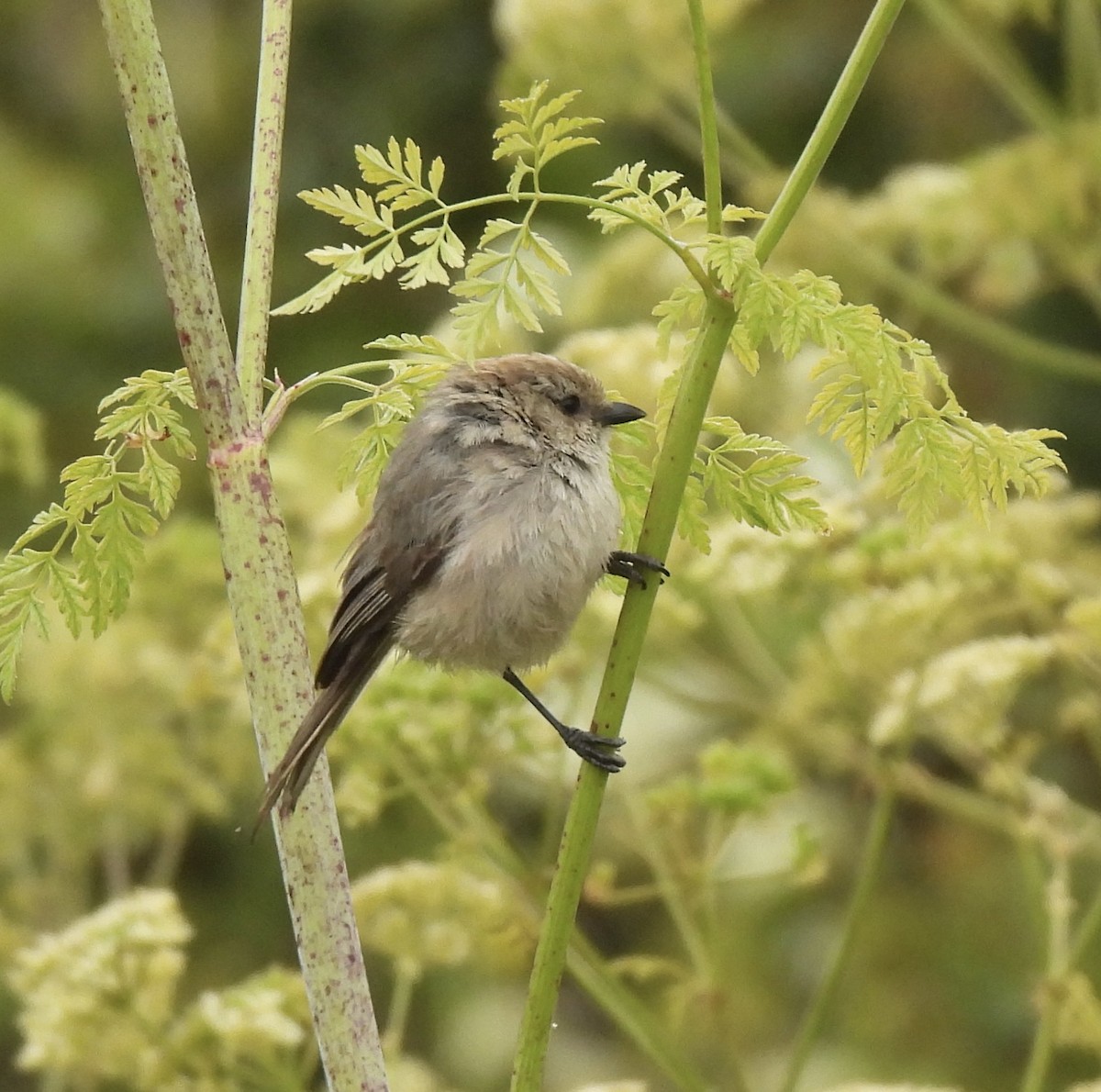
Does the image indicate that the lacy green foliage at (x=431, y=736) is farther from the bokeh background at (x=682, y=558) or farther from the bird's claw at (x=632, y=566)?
the bird's claw at (x=632, y=566)

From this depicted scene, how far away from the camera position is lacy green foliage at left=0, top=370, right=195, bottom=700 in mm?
1524

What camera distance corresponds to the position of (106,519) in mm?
1547

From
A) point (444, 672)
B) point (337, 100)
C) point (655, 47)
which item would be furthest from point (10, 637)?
point (337, 100)

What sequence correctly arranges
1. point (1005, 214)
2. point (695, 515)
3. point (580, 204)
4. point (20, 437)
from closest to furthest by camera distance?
point (580, 204) < point (695, 515) < point (20, 437) < point (1005, 214)

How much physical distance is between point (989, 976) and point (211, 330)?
2874 millimetres

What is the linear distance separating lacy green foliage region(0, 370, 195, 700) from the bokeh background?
87 centimetres

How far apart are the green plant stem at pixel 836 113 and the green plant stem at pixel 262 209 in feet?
1.41

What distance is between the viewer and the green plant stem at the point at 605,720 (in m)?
1.38

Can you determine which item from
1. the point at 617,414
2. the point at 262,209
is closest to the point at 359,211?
the point at 262,209

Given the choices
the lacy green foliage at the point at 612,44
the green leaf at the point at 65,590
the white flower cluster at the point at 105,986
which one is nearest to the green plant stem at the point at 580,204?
the green leaf at the point at 65,590

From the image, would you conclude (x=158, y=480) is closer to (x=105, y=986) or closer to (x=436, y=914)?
(x=105, y=986)

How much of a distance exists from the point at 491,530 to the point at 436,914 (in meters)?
0.61

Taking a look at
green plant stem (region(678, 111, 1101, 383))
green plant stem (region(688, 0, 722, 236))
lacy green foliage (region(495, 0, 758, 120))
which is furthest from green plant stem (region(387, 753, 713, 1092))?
lacy green foliage (region(495, 0, 758, 120))

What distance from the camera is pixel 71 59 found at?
541 cm
